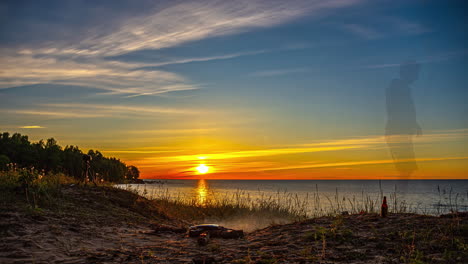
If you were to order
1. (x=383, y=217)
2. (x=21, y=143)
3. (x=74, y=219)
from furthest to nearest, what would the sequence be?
1. (x=21, y=143)
2. (x=74, y=219)
3. (x=383, y=217)

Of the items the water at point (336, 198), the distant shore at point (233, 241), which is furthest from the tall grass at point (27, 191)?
the water at point (336, 198)

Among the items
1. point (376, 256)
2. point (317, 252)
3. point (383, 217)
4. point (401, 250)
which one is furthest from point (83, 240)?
point (383, 217)

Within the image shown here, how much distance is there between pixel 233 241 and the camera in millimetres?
8555

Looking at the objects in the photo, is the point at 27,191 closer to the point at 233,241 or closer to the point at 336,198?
the point at 233,241

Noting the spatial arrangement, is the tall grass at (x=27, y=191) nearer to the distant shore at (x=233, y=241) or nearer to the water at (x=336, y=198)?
the distant shore at (x=233, y=241)

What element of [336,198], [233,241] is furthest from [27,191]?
[336,198]

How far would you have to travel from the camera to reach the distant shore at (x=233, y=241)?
19.5 ft

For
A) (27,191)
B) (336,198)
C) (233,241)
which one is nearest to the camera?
(233,241)

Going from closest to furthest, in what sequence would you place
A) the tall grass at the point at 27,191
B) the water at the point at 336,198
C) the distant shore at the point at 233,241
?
the distant shore at the point at 233,241 < the tall grass at the point at 27,191 < the water at the point at 336,198

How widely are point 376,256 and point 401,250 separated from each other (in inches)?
21.3

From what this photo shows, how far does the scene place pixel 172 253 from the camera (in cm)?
702

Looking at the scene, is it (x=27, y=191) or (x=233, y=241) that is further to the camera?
(x=27, y=191)

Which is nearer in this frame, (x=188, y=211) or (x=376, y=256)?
(x=376, y=256)

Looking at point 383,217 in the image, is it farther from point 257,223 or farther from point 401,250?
point 257,223
